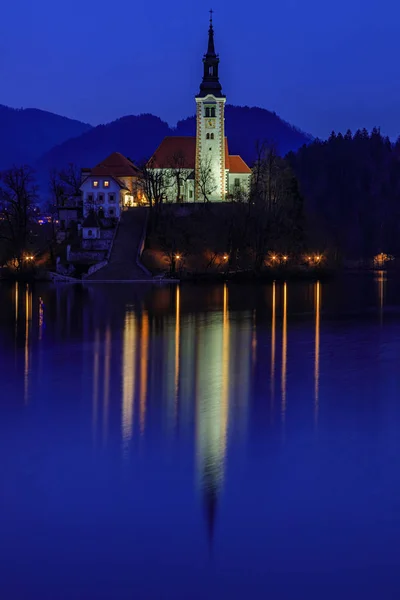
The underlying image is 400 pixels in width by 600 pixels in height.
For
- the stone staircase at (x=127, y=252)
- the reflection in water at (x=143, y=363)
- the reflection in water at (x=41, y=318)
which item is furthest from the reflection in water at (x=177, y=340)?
the stone staircase at (x=127, y=252)

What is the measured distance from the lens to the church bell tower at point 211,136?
3184 inches

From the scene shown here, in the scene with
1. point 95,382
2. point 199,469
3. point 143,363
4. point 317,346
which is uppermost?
point 317,346

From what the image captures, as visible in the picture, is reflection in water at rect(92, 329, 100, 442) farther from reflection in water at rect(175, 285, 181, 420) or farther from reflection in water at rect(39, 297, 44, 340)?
reflection in water at rect(39, 297, 44, 340)

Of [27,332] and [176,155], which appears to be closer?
[27,332]

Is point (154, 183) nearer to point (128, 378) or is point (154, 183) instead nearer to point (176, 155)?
point (176, 155)

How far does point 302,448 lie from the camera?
14.9 metres

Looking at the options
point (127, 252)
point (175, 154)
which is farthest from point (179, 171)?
point (127, 252)

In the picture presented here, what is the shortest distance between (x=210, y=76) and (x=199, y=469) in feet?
239

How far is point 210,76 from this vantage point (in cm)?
8212

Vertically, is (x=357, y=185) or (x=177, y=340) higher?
(x=357, y=185)

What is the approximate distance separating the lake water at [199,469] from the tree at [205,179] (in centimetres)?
5202

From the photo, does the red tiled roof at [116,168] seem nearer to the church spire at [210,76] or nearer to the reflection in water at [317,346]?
the church spire at [210,76]

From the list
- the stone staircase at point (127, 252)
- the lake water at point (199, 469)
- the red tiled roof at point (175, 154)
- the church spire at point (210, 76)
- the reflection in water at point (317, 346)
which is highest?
the church spire at point (210, 76)

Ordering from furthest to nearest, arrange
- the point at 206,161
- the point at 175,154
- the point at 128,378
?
the point at 175,154 < the point at 206,161 < the point at 128,378
